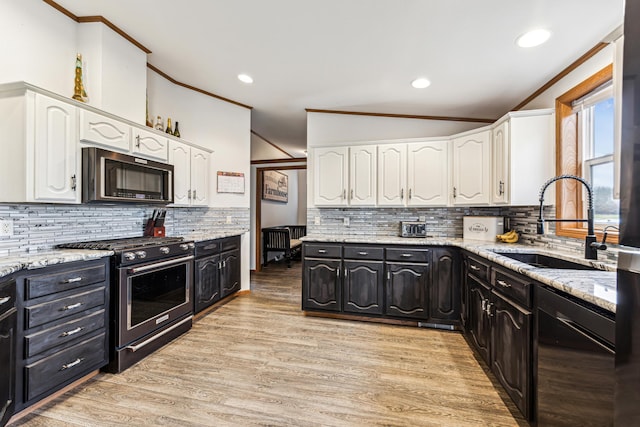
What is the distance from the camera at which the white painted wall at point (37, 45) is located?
6.17ft

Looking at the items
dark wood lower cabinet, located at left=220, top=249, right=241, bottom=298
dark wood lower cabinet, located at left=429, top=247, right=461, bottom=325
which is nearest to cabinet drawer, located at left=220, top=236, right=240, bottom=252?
dark wood lower cabinet, located at left=220, top=249, right=241, bottom=298

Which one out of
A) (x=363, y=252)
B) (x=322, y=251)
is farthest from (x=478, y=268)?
(x=322, y=251)

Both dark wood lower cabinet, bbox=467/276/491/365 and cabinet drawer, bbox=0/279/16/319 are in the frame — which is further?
dark wood lower cabinet, bbox=467/276/491/365

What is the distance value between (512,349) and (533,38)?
2190 mm

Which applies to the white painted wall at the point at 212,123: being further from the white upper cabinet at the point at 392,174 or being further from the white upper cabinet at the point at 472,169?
the white upper cabinet at the point at 472,169

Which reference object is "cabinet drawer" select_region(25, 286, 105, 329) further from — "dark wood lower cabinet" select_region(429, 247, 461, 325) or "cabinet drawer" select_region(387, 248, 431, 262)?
"dark wood lower cabinet" select_region(429, 247, 461, 325)

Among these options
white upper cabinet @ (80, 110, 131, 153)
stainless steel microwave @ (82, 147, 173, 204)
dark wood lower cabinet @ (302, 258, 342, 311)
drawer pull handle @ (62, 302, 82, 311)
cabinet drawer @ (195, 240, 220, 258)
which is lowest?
dark wood lower cabinet @ (302, 258, 342, 311)

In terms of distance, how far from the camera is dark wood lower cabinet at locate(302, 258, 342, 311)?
3.10 m

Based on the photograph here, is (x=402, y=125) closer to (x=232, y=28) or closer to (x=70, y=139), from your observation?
(x=232, y=28)

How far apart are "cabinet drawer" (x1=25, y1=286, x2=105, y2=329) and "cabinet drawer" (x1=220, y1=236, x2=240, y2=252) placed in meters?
1.48

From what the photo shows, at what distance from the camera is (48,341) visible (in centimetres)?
168

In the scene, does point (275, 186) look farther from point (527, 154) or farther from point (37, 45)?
point (527, 154)

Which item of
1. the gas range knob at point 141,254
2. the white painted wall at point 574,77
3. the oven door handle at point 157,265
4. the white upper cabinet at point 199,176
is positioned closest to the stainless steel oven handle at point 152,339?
the oven door handle at point 157,265

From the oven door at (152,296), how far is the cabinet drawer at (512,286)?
264 cm
